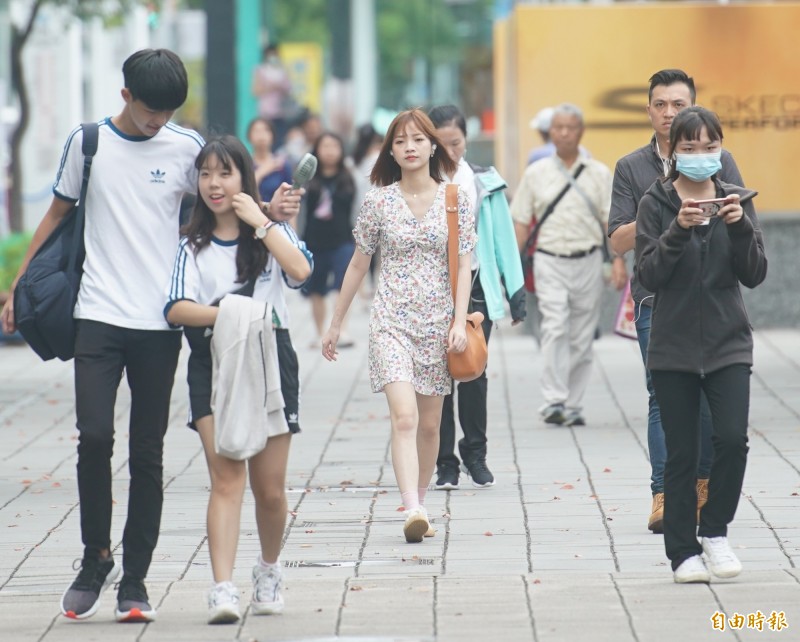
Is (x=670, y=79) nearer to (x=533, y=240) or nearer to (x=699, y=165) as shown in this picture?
(x=699, y=165)

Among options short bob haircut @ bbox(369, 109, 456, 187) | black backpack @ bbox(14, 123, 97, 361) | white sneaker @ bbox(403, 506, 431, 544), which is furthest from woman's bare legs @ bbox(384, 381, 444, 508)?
black backpack @ bbox(14, 123, 97, 361)

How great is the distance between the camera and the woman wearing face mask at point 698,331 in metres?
6.09

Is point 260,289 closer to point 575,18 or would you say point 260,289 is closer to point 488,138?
point 575,18

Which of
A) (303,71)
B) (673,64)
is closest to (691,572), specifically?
(673,64)

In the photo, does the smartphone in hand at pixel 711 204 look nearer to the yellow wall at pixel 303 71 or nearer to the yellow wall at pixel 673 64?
the yellow wall at pixel 673 64

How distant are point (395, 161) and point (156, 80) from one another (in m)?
2.06

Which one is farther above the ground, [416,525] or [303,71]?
[303,71]

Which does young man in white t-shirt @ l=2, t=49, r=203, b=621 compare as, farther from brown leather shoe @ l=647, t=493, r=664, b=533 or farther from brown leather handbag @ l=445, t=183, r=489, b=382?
brown leather shoe @ l=647, t=493, r=664, b=533

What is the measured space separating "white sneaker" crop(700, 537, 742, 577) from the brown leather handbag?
5.05 ft

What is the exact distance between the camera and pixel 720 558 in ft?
20.3

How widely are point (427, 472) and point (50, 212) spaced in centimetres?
232

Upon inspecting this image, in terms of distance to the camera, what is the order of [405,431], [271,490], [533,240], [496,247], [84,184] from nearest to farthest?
[271,490], [84,184], [405,431], [496,247], [533,240]

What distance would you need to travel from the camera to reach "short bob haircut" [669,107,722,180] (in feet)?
19.9

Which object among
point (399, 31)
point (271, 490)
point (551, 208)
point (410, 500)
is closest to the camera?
point (271, 490)
